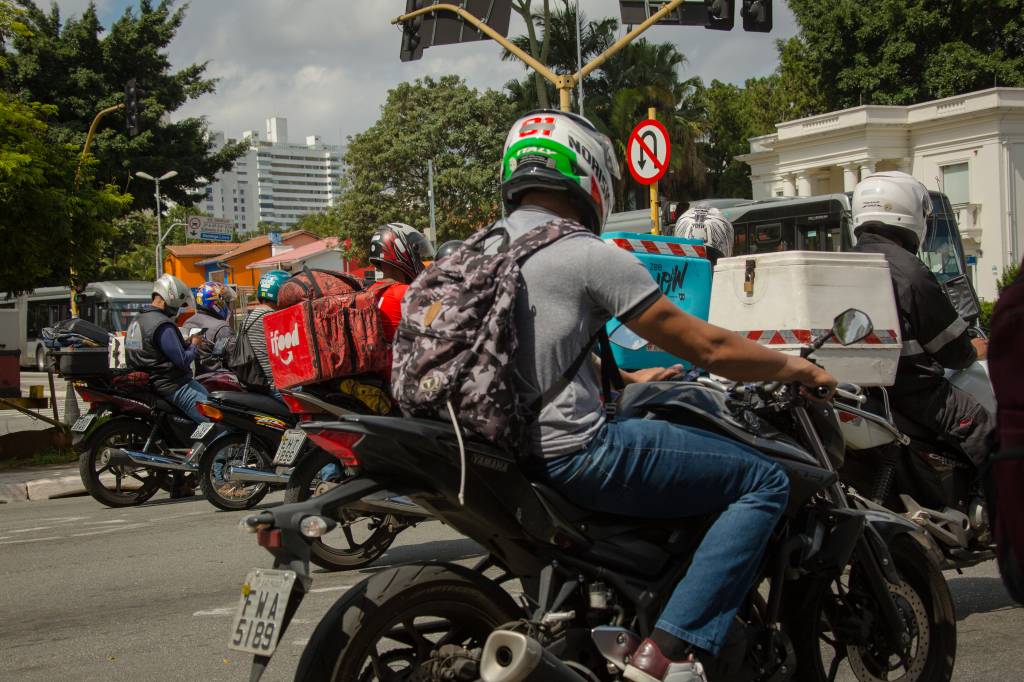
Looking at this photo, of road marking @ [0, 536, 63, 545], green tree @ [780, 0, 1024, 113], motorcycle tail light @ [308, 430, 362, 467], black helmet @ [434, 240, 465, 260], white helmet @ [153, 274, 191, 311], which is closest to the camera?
motorcycle tail light @ [308, 430, 362, 467]

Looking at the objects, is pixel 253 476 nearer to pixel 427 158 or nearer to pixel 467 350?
pixel 467 350

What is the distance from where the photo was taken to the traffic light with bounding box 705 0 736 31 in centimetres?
1374


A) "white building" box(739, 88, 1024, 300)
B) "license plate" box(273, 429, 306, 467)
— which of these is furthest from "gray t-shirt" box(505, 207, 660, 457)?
"white building" box(739, 88, 1024, 300)

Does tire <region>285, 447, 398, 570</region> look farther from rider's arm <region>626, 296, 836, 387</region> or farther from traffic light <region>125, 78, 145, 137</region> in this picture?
traffic light <region>125, 78, 145, 137</region>

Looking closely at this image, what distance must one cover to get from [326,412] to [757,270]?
253 centimetres

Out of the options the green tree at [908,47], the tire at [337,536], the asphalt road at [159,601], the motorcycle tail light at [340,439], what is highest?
the green tree at [908,47]

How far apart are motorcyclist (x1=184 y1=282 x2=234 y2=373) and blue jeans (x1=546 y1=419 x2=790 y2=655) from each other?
24.1ft

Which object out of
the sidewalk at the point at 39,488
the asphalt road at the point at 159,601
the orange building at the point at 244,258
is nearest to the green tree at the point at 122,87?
the sidewalk at the point at 39,488

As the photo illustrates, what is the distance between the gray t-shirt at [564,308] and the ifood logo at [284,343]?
306 cm

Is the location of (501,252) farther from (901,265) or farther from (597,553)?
(901,265)

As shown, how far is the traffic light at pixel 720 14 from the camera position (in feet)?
45.1

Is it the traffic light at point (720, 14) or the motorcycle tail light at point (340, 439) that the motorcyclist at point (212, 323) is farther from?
the traffic light at point (720, 14)

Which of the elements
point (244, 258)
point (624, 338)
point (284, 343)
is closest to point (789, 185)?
point (284, 343)

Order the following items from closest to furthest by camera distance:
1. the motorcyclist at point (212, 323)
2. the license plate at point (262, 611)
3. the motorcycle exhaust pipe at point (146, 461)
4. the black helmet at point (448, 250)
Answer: the license plate at point (262, 611) < the black helmet at point (448, 250) < the motorcycle exhaust pipe at point (146, 461) < the motorcyclist at point (212, 323)
